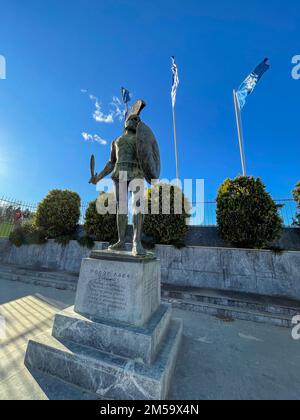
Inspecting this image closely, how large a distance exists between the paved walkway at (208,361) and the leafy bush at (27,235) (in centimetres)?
467

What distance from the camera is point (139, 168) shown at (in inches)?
121

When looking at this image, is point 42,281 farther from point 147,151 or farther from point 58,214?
point 147,151

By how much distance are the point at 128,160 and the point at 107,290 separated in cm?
198

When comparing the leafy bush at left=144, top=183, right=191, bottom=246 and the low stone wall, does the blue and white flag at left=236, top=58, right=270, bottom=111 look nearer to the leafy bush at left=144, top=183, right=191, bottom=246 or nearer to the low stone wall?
the leafy bush at left=144, top=183, right=191, bottom=246

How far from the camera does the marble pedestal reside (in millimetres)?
1781

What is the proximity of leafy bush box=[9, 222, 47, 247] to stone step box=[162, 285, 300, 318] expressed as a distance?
6.47 m

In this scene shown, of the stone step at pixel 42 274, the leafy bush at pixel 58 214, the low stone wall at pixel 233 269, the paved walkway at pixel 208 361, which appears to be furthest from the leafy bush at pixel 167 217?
the leafy bush at pixel 58 214

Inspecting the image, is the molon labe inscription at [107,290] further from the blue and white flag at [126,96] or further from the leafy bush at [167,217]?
the blue and white flag at [126,96]

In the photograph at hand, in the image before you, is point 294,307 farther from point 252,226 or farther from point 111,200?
point 111,200

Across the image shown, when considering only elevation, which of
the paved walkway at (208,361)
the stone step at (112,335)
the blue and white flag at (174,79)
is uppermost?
the blue and white flag at (174,79)

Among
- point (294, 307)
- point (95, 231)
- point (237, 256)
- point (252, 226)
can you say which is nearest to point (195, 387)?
point (294, 307)

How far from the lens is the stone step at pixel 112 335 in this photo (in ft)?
6.43
